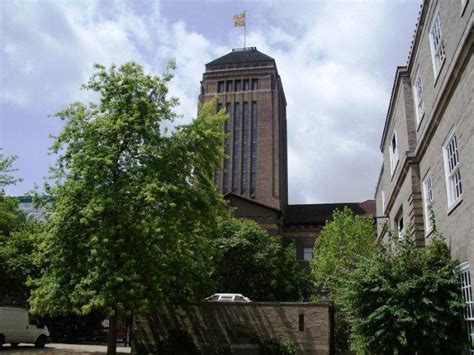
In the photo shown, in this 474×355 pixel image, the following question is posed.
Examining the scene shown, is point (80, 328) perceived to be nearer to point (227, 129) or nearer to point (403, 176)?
point (403, 176)

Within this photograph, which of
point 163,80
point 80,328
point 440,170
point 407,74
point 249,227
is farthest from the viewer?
point 249,227

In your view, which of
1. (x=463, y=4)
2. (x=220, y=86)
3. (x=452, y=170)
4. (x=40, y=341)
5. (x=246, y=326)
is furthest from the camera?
(x=220, y=86)

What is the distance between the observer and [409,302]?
13641mm

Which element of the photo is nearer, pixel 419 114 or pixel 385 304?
pixel 385 304

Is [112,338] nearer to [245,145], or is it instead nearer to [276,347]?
[276,347]

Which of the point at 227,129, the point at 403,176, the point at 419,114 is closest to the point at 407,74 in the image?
the point at 419,114

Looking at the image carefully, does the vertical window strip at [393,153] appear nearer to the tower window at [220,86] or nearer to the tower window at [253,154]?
the tower window at [253,154]

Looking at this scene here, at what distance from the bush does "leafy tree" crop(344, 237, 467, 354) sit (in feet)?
27.3

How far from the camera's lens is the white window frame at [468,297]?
A: 12578 millimetres

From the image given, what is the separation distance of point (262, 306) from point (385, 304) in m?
11.0

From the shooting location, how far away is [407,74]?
19.7 meters

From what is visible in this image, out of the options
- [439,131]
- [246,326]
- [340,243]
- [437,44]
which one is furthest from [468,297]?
[340,243]

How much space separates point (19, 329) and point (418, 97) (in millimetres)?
22393

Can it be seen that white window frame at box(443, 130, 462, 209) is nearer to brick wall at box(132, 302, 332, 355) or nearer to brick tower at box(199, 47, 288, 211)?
brick wall at box(132, 302, 332, 355)
